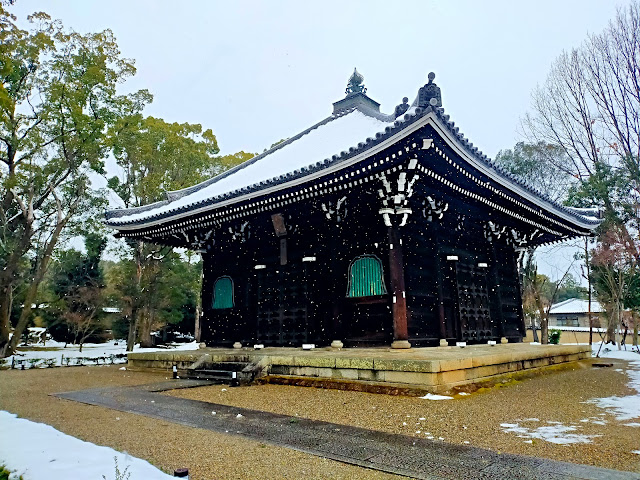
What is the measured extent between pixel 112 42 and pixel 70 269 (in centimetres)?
1523

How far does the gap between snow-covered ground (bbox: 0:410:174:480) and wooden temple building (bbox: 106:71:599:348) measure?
6415 millimetres

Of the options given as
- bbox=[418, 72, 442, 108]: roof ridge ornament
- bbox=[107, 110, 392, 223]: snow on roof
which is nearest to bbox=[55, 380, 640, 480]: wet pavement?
bbox=[418, 72, 442, 108]: roof ridge ornament

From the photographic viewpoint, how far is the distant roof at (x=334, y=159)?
7.74 metres

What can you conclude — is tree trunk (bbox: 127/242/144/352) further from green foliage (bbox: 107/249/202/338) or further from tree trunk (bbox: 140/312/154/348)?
tree trunk (bbox: 140/312/154/348)

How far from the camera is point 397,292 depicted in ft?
30.0

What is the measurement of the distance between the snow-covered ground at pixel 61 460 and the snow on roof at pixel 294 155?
7.76m

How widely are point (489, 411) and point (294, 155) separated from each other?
9.46 meters

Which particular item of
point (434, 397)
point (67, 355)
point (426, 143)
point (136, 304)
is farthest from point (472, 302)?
point (67, 355)

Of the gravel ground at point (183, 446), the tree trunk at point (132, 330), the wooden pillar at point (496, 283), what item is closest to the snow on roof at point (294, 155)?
the wooden pillar at point (496, 283)

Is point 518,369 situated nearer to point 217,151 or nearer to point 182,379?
point 182,379

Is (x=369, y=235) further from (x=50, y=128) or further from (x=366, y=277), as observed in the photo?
(x=50, y=128)

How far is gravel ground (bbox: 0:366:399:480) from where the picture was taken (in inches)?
130

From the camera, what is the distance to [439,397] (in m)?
6.48

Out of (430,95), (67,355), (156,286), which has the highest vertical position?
(430,95)
